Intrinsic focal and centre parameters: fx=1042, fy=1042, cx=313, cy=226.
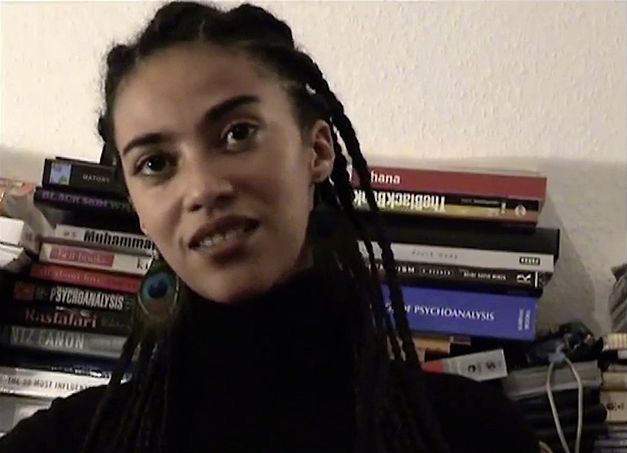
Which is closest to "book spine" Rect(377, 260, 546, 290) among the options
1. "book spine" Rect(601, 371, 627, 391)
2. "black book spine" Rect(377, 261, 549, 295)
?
"black book spine" Rect(377, 261, 549, 295)

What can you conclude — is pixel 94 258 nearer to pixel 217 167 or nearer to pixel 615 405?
pixel 217 167

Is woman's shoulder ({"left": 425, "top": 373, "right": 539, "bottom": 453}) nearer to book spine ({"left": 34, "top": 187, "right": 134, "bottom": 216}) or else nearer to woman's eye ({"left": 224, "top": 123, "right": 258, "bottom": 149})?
woman's eye ({"left": 224, "top": 123, "right": 258, "bottom": 149})

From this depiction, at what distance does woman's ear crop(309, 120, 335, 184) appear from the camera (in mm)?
896

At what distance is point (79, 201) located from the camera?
1.11 m

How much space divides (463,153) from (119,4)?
0.51 m

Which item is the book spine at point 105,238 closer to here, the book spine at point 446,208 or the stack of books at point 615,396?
the book spine at point 446,208

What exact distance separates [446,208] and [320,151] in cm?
25

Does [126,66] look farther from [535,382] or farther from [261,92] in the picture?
[535,382]

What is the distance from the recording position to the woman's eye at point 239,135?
2.73 ft

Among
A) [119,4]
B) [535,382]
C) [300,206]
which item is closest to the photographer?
[300,206]

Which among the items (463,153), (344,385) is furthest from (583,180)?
(344,385)

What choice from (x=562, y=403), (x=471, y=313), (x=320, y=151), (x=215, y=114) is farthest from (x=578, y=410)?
(x=215, y=114)

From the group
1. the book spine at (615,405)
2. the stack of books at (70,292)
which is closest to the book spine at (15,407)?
the stack of books at (70,292)

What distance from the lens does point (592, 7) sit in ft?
4.41
